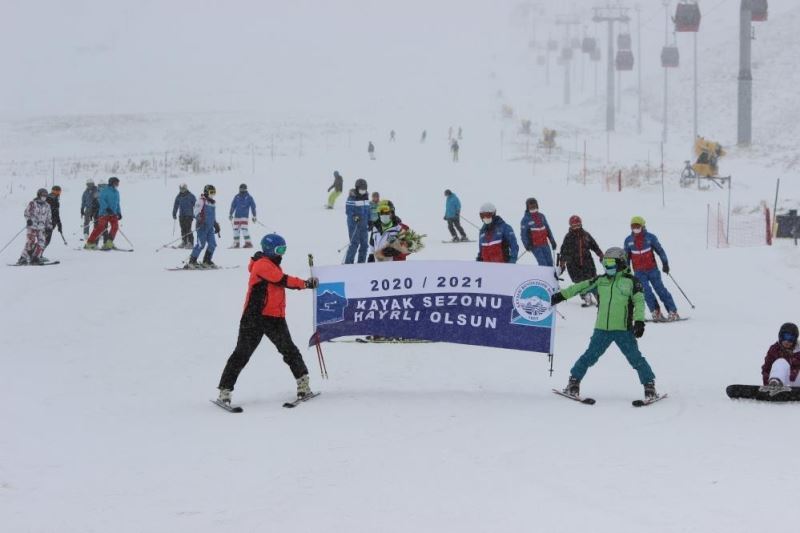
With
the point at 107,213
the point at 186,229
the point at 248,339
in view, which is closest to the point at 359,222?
the point at 186,229

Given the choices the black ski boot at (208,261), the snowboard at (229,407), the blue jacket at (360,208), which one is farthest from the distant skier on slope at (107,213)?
the snowboard at (229,407)

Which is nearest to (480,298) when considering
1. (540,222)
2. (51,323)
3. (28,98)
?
(540,222)

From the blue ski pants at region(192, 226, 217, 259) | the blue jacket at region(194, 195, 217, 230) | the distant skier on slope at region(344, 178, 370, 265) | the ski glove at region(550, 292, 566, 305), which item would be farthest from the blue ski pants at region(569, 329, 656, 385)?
the blue ski pants at region(192, 226, 217, 259)

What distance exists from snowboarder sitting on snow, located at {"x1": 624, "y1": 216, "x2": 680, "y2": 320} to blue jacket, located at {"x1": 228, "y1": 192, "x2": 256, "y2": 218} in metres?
10.6

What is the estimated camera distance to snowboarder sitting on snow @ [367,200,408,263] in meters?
12.2

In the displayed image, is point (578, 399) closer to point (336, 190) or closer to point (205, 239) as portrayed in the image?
point (205, 239)

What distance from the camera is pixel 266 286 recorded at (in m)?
8.86

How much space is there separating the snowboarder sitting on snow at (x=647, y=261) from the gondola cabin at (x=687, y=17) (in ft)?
137

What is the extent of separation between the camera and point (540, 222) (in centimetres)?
1541

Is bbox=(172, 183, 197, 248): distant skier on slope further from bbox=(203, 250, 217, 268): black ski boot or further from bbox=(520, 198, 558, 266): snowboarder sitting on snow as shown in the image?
bbox=(520, 198, 558, 266): snowboarder sitting on snow

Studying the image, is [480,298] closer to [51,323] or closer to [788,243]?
[51,323]

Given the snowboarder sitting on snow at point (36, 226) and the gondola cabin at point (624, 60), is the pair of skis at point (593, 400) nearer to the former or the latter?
the snowboarder sitting on snow at point (36, 226)

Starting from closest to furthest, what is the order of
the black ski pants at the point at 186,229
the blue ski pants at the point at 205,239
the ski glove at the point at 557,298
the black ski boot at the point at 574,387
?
the black ski boot at the point at 574,387, the ski glove at the point at 557,298, the blue ski pants at the point at 205,239, the black ski pants at the point at 186,229

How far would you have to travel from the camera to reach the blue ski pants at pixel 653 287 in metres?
13.7
